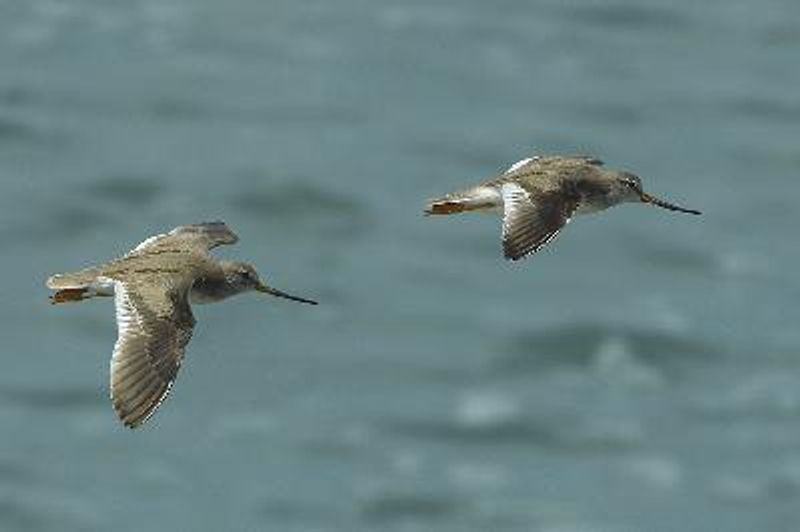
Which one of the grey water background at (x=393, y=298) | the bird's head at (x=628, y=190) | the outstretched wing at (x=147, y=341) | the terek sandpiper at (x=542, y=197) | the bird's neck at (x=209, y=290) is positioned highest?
the terek sandpiper at (x=542, y=197)

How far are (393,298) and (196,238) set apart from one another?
45.4m

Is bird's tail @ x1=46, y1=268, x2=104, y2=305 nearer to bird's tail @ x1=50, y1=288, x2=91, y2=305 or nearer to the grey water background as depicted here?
bird's tail @ x1=50, y1=288, x2=91, y2=305

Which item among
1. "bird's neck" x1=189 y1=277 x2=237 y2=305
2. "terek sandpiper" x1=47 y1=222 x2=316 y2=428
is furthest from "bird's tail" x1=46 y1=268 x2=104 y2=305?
"bird's neck" x1=189 y1=277 x2=237 y2=305

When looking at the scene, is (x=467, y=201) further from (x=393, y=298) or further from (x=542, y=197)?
(x=393, y=298)

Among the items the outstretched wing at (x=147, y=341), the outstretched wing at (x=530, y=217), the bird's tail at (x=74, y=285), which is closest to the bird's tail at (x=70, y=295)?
the bird's tail at (x=74, y=285)

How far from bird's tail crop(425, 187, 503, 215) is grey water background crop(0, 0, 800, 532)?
119ft

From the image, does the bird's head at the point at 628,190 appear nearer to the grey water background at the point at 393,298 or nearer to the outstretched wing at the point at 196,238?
the outstretched wing at the point at 196,238

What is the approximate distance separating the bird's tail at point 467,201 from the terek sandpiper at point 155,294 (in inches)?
60.5

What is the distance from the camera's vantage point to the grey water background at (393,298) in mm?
63250

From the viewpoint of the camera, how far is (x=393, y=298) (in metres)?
69.1

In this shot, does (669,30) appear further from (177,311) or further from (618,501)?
(177,311)

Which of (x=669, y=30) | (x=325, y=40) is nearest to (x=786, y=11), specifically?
(x=669, y=30)

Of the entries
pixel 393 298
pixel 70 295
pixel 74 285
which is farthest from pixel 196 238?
pixel 393 298

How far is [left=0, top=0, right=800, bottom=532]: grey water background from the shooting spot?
63.2 meters
